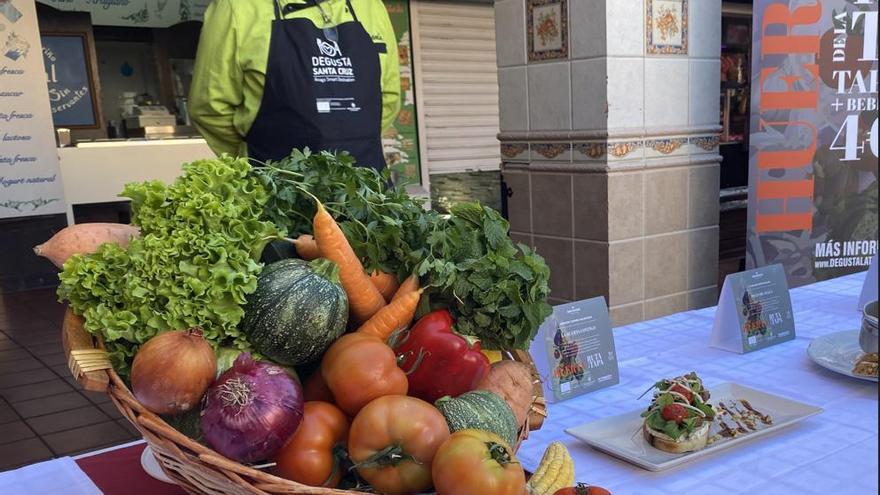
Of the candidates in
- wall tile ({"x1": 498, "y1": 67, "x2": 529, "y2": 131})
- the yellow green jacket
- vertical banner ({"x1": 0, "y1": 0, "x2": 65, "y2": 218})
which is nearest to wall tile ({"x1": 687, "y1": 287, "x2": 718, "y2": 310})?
wall tile ({"x1": 498, "y1": 67, "x2": 529, "y2": 131})

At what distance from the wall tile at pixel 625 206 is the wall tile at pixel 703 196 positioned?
1.03ft

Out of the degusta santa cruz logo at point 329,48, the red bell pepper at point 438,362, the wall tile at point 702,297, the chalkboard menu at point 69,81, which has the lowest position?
the wall tile at point 702,297

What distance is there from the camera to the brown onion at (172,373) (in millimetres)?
792

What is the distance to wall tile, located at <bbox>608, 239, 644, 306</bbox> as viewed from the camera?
9.25ft

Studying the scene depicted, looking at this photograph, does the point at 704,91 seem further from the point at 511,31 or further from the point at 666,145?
the point at 511,31

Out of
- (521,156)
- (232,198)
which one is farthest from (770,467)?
(521,156)

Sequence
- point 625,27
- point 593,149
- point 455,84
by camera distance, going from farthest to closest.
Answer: point 455,84 < point 593,149 < point 625,27

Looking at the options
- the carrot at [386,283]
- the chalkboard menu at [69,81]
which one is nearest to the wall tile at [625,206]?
the carrot at [386,283]

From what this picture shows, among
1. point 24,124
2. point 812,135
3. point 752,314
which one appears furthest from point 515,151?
point 24,124

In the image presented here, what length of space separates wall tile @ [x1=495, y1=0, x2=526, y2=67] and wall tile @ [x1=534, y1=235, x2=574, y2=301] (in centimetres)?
79

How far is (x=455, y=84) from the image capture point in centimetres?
746

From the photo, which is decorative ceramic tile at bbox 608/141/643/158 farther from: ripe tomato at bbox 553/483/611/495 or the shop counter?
the shop counter

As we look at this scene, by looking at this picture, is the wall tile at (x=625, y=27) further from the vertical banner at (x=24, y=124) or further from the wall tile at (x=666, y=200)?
the vertical banner at (x=24, y=124)

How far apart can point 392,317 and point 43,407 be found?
2990 mm
